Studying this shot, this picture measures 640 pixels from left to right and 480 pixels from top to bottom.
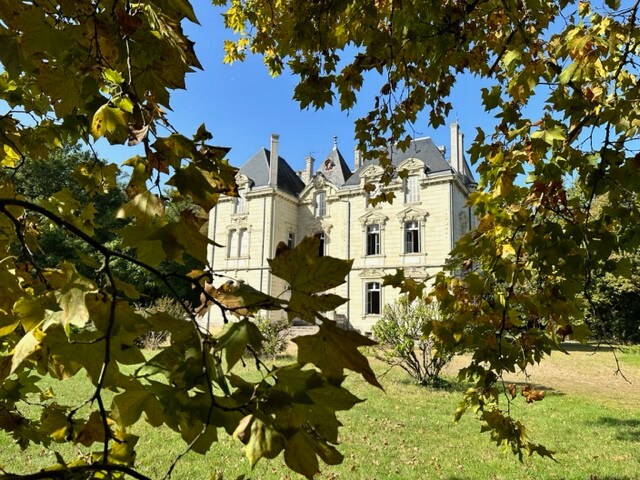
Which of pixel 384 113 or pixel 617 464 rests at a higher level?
pixel 384 113

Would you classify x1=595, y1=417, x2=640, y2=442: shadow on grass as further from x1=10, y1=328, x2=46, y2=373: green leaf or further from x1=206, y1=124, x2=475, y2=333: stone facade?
x1=206, y1=124, x2=475, y2=333: stone facade

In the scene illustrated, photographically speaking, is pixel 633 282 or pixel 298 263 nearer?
pixel 298 263

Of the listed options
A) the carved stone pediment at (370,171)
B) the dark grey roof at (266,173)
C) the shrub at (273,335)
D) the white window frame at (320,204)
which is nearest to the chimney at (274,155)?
the dark grey roof at (266,173)

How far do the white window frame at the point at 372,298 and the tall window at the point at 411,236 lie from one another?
2.53 meters

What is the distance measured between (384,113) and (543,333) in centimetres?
233

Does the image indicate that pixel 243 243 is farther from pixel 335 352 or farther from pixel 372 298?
pixel 335 352

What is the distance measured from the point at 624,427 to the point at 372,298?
1583 centimetres

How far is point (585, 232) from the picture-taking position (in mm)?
2258

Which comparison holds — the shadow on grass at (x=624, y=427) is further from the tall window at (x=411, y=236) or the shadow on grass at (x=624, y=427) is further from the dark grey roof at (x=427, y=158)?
the dark grey roof at (x=427, y=158)

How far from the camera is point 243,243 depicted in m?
25.7

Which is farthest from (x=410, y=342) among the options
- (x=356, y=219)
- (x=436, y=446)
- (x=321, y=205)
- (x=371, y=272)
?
(x=321, y=205)

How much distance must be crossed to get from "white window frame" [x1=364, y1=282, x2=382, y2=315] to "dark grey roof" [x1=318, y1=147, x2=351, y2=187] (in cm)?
668

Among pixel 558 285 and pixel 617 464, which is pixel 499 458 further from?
pixel 558 285

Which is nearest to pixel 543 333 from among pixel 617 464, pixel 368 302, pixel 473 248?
pixel 473 248
